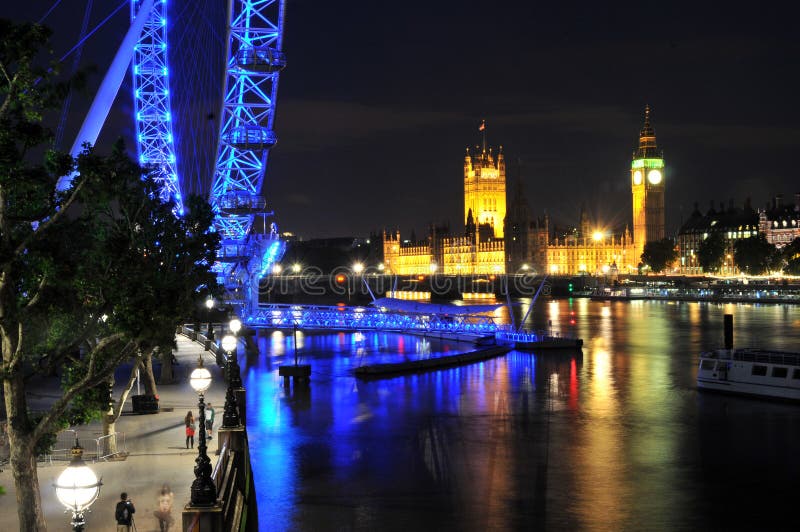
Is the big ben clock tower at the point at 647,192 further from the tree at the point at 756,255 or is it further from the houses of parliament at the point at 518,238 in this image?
the tree at the point at 756,255

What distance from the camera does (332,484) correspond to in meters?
23.2

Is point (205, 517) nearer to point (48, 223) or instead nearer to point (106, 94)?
point (48, 223)

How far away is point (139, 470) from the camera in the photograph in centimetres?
1811

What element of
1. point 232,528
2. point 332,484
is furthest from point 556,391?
point 232,528

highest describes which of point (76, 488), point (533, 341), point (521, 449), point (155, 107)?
point (155, 107)

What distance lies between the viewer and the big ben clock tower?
543 ft

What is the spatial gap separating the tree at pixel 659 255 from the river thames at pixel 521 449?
10614cm

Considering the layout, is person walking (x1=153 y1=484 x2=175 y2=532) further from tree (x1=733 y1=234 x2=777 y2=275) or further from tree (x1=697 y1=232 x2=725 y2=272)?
tree (x1=697 y1=232 x2=725 y2=272)

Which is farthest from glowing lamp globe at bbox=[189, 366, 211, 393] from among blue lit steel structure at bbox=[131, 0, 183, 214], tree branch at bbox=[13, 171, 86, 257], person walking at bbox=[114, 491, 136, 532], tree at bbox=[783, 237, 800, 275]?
tree at bbox=[783, 237, 800, 275]

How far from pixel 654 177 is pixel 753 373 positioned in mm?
137797

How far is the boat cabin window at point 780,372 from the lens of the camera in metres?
35.6

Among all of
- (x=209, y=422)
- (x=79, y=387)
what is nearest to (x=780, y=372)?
(x=209, y=422)

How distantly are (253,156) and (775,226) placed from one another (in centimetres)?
12555

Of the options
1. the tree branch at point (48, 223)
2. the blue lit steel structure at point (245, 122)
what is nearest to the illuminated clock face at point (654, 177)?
the blue lit steel structure at point (245, 122)
